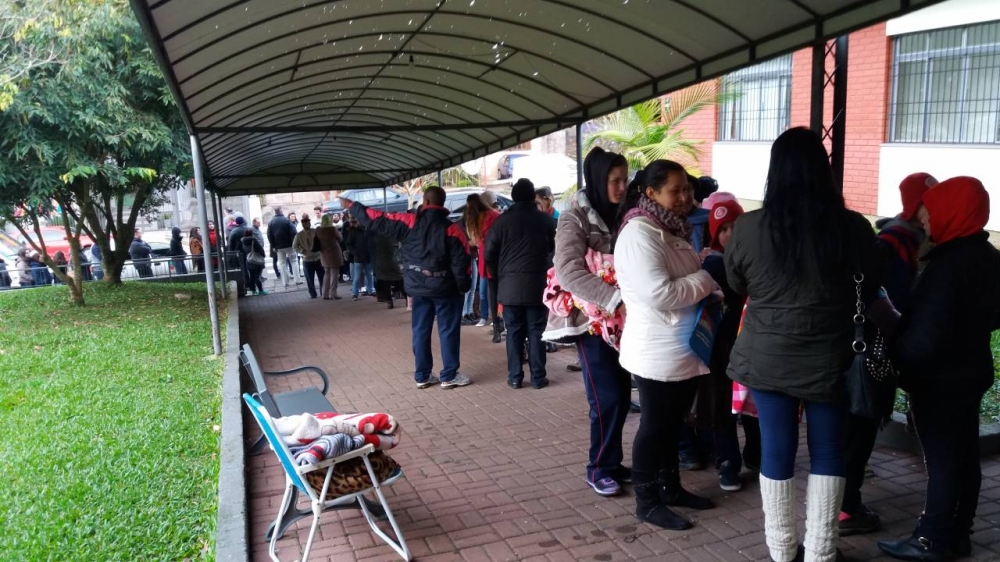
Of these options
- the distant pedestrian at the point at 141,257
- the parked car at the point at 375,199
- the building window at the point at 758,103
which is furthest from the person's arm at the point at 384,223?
the parked car at the point at 375,199

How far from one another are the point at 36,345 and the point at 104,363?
79.0 inches

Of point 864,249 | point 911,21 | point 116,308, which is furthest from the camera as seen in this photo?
point 116,308

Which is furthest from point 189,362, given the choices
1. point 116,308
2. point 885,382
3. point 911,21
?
point 911,21

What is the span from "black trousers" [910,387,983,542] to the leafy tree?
1090cm

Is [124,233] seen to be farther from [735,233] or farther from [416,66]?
[735,233]

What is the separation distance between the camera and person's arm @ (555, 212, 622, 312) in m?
3.82

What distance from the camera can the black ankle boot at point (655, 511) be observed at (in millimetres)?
3820

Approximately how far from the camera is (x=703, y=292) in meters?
3.46

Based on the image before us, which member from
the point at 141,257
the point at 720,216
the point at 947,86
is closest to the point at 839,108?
the point at 720,216

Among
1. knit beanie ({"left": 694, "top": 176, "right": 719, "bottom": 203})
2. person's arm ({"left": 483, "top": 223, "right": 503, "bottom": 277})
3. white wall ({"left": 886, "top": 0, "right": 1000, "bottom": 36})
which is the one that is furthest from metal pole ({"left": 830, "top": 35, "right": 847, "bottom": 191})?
white wall ({"left": 886, "top": 0, "right": 1000, "bottom": 36})

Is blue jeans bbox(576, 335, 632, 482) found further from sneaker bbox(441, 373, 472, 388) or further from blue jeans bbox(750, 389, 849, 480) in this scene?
sneaker bbox(441, 373, 472, 388)

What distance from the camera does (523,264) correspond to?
6391 millimetres

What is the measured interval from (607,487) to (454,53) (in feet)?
15.8

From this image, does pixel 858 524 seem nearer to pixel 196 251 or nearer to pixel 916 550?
pixel 916 550
